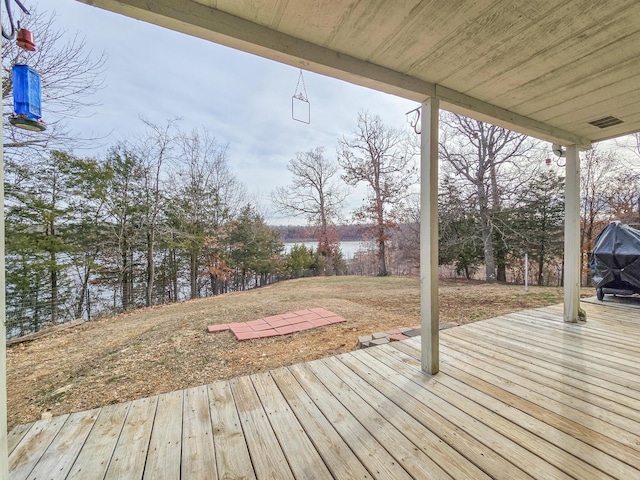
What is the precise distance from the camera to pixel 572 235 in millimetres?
2910

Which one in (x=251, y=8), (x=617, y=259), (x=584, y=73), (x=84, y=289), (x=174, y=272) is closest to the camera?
(x=251, y=8)

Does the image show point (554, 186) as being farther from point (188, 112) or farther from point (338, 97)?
→ point (188, 112)

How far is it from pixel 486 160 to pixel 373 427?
27.9 feet

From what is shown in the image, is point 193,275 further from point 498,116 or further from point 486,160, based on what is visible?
point 486,160

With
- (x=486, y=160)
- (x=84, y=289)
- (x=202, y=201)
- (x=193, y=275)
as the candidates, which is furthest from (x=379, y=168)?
(x=84, y=289)

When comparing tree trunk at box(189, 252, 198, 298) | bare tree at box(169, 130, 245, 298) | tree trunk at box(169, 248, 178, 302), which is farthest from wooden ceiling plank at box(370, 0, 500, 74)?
tree trunk at box(189, 252, 198, 298)

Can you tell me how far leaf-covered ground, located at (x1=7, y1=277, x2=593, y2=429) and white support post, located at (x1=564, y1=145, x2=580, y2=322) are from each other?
965 mm

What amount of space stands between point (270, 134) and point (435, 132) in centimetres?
940

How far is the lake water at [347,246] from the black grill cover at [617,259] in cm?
819

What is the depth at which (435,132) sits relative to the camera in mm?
1883

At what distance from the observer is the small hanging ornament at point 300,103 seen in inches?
66.0

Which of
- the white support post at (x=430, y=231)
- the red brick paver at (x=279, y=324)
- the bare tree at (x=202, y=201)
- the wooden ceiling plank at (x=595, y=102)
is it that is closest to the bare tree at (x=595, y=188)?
the wooden ceiling plank at (x=595, y=102)

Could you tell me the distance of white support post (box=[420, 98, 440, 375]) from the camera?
1885 millimetres

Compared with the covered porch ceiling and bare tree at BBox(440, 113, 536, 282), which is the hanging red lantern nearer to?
the covered porch ceiling
